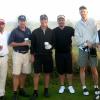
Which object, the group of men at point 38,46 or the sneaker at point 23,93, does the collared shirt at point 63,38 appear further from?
the sneaker at point 23,93

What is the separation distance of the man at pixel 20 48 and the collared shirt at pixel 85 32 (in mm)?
1259

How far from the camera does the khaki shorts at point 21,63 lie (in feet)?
31.0

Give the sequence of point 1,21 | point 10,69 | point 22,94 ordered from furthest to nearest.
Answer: point 10,69, point 22,94, point 1,21

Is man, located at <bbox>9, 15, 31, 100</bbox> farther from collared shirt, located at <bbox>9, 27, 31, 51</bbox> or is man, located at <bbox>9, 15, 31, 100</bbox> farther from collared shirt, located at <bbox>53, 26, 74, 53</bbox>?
collared shirt, located at <bbox>53, 26, 74, 53</bbox>

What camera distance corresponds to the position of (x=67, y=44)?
9.76m

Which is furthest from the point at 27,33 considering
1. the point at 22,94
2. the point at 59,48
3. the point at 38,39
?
the point at 22,94

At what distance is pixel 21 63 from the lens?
9.55 meters

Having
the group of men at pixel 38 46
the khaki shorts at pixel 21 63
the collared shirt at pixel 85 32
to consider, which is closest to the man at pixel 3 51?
the group of men at pixel 38 46

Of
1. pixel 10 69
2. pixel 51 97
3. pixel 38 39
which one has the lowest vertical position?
pixel 51 97

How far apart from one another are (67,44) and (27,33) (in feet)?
3.56

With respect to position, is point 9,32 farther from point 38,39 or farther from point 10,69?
point 10,69

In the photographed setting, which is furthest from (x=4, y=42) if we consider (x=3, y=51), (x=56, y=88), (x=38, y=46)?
(x=56, y=88)

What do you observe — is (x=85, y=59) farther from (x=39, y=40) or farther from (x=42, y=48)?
(x=39, y=40)

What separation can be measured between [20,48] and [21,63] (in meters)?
0.40
